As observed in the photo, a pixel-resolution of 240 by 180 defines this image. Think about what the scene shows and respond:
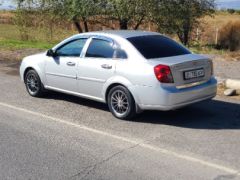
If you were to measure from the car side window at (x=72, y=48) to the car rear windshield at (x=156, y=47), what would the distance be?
114 cm

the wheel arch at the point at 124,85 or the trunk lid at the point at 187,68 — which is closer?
the trunk lid at the point at 187,68

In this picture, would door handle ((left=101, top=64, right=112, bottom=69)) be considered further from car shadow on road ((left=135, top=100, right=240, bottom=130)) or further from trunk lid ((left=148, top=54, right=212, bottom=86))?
car shadow on road ((left=135, top=100, right=240, bottom=130))

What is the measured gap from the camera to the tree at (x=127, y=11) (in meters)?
18.3

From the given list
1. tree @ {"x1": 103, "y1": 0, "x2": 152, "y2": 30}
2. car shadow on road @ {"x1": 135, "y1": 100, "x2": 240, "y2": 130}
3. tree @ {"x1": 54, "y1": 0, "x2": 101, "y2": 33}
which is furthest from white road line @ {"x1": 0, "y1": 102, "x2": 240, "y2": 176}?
tree @ {"x1": 54, "y1": 0, "x2": 101, "y2": 33}

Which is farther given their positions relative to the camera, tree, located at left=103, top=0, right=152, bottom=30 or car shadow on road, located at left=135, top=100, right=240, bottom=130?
tree, located at left=103, top=0, right=152, bottom=30

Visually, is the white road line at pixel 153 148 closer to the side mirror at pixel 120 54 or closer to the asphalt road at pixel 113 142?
the asphalt road at pixel 113 142

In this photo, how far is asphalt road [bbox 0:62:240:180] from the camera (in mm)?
5238

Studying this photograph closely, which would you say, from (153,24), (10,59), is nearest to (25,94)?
(10,59)

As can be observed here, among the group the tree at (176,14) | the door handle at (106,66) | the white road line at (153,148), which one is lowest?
the white road line at (153,148)

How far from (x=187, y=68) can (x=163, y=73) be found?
52cm

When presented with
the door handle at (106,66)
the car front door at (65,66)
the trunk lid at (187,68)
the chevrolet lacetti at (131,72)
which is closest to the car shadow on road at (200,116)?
the chevrolet lacetti at (131,72)

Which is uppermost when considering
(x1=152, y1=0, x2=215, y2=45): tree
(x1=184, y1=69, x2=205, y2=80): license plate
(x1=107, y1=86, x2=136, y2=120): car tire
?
(x1=152, y1=0, x2=215, y2=45): tree

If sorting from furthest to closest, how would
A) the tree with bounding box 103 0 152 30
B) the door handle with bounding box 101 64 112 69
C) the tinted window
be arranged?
1. the tree with bounding box 103 0 152 30
2. the tinted window
3. the door handle with bounding box 101 64 112 69

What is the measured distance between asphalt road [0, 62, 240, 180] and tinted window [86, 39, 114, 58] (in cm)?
109
